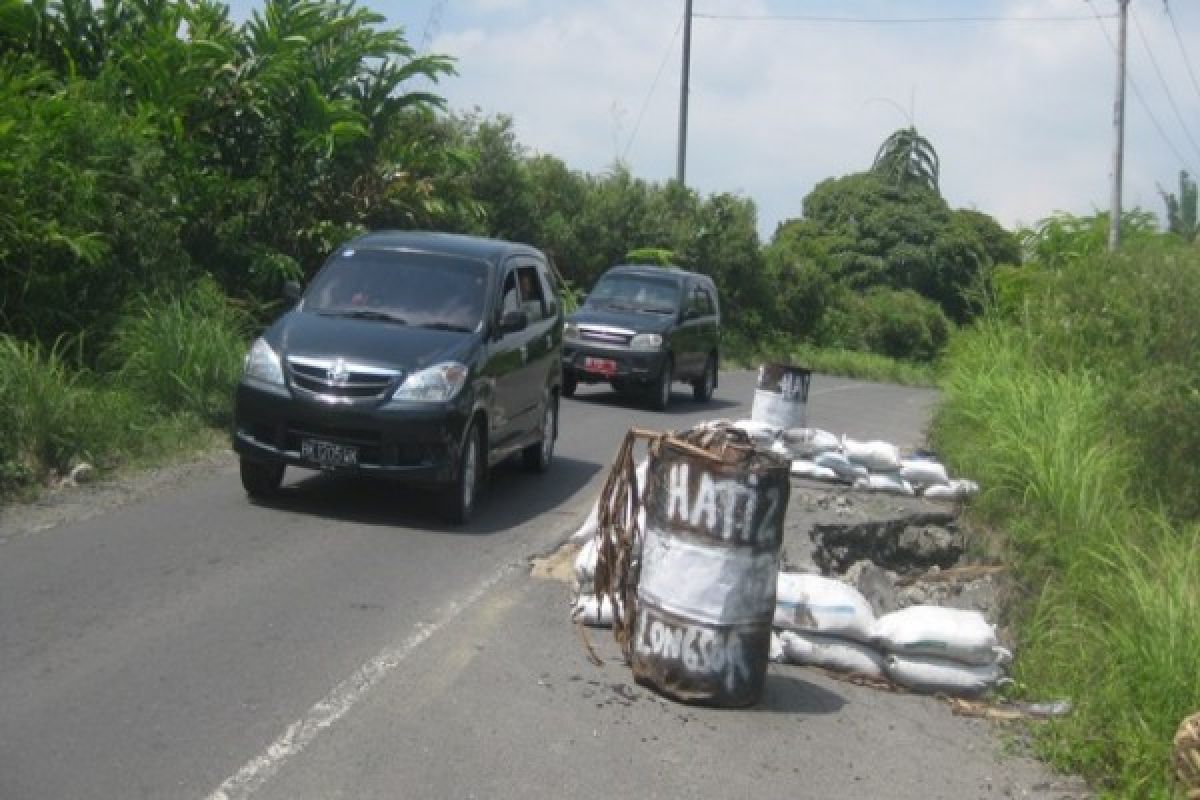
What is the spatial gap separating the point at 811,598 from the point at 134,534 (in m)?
4.48

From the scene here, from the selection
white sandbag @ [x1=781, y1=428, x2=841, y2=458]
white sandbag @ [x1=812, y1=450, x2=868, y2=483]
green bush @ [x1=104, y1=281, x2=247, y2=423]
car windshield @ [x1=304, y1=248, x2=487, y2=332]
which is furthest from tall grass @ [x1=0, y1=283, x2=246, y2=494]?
white sandbag @ [x1=812, y1=450, x2=868, y2=483]

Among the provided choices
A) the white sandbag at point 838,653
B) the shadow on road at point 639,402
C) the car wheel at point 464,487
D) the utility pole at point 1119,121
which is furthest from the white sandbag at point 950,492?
the utility pole at point 1119,121

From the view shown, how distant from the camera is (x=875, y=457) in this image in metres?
12.5

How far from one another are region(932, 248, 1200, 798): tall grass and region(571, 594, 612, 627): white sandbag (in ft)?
7.19

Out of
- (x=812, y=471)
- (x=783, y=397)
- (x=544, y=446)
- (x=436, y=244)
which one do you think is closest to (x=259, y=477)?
(x=436, y=244)

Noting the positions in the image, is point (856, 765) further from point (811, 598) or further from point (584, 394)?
point (584, 394)

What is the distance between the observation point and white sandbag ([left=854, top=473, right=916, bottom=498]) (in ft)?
40.6

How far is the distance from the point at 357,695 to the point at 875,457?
21.6 ft

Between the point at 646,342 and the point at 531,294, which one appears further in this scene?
the point at 646,342

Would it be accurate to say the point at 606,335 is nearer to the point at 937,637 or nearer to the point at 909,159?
Result: the point at 937,637

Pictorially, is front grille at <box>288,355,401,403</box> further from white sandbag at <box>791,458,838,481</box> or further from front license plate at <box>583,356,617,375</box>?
front license plate at <box>583,356,617,375</box>

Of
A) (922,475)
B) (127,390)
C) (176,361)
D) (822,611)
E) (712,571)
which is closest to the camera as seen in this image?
(712,571)

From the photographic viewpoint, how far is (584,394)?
74.0 ft

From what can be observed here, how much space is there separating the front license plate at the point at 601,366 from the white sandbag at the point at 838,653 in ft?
42.9
